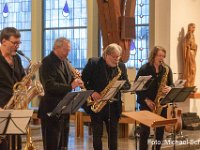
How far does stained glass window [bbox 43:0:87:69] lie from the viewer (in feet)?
40.0

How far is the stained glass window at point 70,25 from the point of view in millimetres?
12195

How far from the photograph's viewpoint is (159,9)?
10.7m

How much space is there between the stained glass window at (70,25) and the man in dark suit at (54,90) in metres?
6.48

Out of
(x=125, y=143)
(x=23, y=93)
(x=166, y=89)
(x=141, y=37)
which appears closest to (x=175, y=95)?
(x=166, y=89)

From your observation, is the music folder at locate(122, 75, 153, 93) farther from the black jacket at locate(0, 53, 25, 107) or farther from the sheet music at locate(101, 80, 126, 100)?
the black jacket at locate(0, 53, 25, 107)

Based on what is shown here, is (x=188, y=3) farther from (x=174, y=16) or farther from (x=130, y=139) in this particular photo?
(x=130, y=139)

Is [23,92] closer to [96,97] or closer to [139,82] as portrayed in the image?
Result: [96,97]

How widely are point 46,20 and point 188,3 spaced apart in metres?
3.62

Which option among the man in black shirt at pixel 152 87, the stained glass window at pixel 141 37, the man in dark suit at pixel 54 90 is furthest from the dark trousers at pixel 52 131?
the stained glass window at pixel 141 37

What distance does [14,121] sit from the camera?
13.5ft

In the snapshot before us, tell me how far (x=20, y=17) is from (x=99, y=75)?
7.22 m

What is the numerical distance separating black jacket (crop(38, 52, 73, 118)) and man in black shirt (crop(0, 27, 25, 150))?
0.69 metres

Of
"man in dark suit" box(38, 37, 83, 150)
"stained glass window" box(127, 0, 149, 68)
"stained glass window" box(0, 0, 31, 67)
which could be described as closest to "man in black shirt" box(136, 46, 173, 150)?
"man in dark suit" box(38, 37, 83, 150)

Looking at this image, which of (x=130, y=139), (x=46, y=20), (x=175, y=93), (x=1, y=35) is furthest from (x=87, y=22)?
(x=1, y=35)
